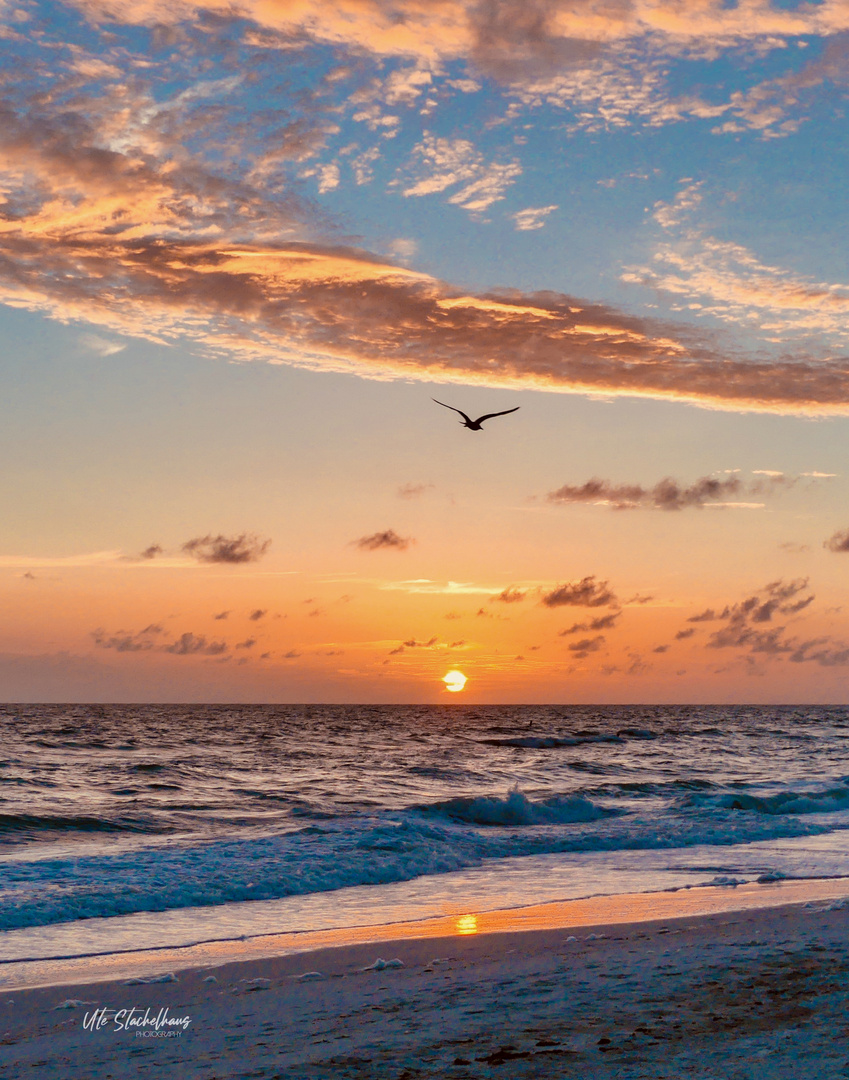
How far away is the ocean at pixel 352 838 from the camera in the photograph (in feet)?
50.0

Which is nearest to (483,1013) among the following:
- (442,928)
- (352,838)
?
(442,928)

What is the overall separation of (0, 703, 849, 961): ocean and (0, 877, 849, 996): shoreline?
0.58 metres

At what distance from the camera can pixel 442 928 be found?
43.8ft

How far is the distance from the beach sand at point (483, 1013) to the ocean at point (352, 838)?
3062mm

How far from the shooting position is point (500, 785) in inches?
1561

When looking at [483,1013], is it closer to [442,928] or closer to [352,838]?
[442,928]

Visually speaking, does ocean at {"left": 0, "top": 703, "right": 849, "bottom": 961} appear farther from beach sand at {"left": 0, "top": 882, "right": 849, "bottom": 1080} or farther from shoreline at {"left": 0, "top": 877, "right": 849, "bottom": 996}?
beach sand at {"left": 0, "top": 882, "right": 849, "bottom": 1080}

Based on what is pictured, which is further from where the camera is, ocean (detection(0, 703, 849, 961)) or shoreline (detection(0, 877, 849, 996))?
ocean (detection(0, 703, 849, 961))

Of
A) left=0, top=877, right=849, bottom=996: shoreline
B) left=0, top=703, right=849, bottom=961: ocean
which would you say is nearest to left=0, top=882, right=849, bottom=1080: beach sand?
left=0, top=877, right=849, bottom=996: shoreline

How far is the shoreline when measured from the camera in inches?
437

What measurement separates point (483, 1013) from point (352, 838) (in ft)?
46.3

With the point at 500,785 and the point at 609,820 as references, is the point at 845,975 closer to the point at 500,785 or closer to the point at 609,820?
the point at 609,820

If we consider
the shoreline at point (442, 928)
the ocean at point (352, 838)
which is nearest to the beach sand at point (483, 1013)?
the shoreline at point (442, 928)

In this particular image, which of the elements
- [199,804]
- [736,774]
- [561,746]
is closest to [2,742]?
[199,804]
